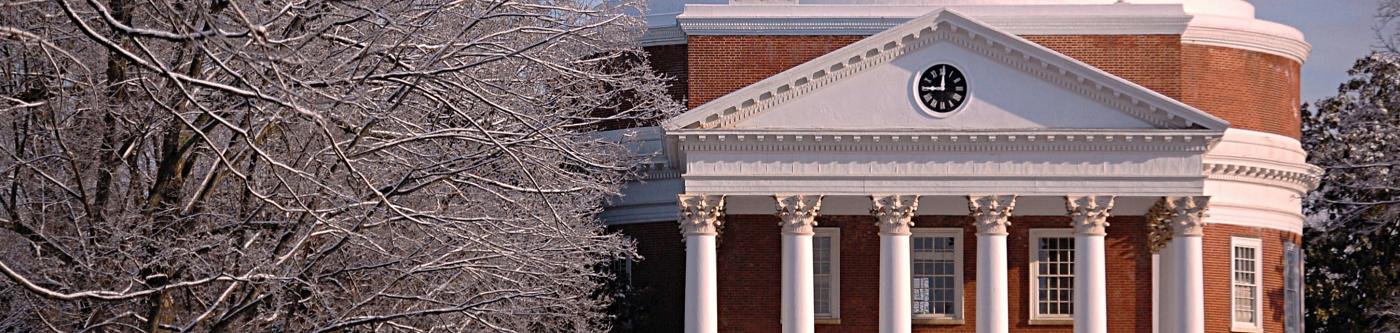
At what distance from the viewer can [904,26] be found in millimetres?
50906

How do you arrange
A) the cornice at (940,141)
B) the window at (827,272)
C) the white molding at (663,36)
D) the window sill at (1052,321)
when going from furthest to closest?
the white molding at (663,36), the window at (827,272), the window sill at (1052,321), the cornice at (940,141)

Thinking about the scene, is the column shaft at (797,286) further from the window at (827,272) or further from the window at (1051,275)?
the window at (1051,275)

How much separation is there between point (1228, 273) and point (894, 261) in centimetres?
1090

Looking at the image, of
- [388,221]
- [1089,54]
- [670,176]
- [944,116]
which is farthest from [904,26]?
[388,221]

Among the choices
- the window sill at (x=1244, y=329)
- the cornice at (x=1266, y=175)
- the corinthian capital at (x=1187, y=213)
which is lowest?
the window sill at (x=1244, y=329)

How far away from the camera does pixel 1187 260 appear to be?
171ft

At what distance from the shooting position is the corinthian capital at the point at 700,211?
52094 millimetres

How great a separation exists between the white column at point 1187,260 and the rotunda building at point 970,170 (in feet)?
0.15

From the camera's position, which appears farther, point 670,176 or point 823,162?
point 670,176

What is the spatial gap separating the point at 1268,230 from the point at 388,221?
35278mm

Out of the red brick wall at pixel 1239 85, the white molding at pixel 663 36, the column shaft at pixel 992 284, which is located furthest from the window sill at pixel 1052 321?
the white molding at pixel 663 36

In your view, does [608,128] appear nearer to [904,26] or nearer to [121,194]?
[904,26]

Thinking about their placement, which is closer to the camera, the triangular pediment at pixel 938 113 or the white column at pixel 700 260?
the triangular pediment at pixel 938 113

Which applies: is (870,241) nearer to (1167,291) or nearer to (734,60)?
(734,60)
